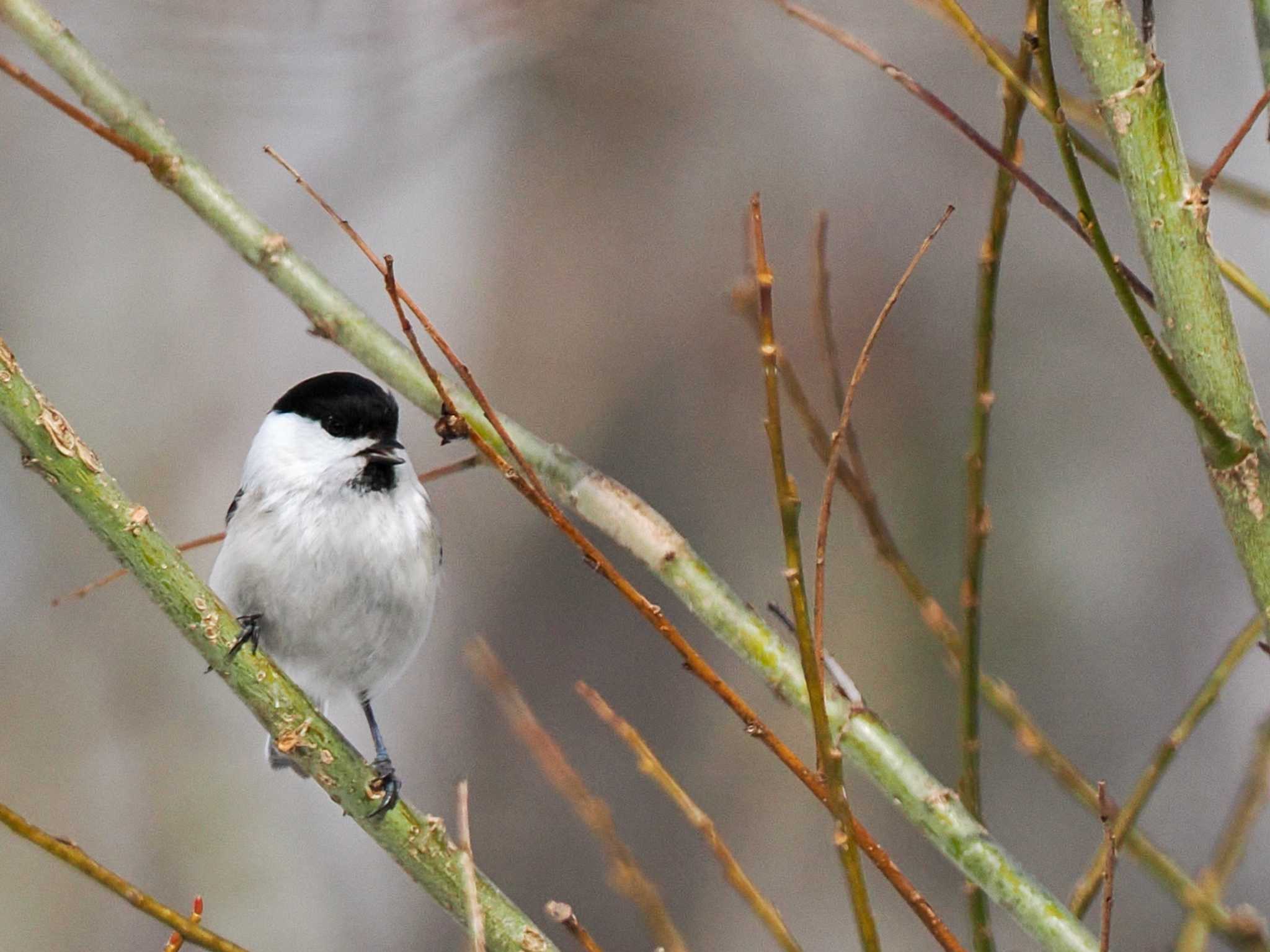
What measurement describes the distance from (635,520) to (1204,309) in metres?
0.67

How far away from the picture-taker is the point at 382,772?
185 centimetres

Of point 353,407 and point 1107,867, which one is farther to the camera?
point 353,407

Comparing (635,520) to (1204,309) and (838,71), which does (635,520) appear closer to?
(1204,309)

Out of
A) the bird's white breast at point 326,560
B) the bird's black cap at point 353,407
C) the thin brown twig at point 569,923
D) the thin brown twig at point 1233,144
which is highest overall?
the bird's black cap at point 353,407

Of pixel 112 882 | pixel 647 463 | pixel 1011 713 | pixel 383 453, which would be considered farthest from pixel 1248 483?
pixel 647 463

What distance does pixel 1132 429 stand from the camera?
4.57 m

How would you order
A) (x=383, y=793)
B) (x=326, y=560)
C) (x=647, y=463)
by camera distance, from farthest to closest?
(x=647, y=463) < (x=326, y=560) < (x=383, y=793)

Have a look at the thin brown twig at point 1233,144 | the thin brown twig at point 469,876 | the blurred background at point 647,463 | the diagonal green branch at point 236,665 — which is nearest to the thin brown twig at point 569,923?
the thin brown twig at point 469,876

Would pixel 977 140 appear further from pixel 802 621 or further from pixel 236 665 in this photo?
pixel 236 665

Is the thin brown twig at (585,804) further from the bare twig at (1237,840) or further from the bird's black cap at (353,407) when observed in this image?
the bird's black cap at (353,407)

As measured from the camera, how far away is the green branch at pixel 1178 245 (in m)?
1.20

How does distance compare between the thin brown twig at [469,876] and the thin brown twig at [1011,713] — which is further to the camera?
the thin brown twig at [1011,713]

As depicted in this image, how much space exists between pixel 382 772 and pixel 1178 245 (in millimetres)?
1236

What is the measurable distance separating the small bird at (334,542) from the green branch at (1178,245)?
4.11 ft
